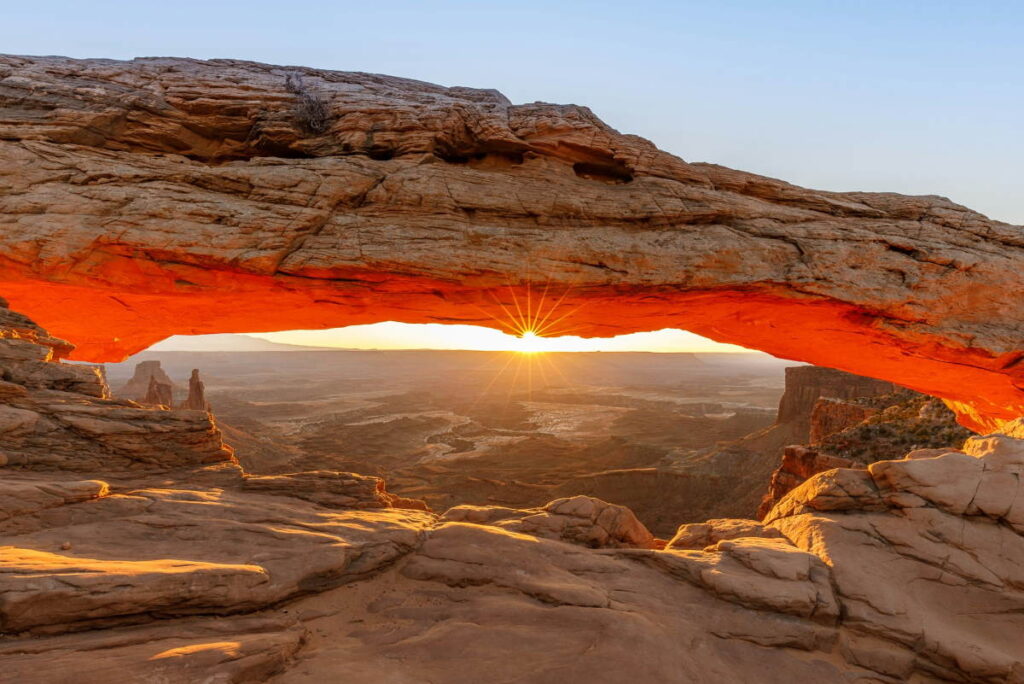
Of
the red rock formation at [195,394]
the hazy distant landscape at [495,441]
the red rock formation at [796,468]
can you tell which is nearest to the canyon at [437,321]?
the red rock formation at [796,468]

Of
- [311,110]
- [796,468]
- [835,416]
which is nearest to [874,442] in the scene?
[796,468]

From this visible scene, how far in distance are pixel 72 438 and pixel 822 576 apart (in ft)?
49.6

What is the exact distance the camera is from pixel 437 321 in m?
15.7

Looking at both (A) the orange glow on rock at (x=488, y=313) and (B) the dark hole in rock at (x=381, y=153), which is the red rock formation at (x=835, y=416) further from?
(B) the dark hole in rock at (x=381, y=153)

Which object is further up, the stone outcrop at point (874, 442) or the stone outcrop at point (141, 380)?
the stone outcrop at point (874, 442)

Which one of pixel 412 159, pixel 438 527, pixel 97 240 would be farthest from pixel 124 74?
pixel 438 527

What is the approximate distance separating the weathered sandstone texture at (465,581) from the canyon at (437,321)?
5 centimetres

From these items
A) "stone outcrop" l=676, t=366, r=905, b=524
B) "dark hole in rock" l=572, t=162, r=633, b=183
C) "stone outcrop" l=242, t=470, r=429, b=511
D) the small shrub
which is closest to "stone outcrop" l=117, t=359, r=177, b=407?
the small shrub

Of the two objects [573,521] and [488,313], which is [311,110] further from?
[573,521]

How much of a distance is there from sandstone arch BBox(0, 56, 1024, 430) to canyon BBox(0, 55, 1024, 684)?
81 mm

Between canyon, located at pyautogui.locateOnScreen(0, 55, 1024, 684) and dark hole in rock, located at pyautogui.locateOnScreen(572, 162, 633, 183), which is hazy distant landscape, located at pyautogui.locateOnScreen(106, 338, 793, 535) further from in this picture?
dark hole in rock, located at pyautogui.locateOnScreen(572, 162, 633, 183)

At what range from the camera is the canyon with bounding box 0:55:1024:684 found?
22.2ft

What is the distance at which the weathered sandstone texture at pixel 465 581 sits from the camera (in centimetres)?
595

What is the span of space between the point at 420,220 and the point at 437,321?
475 cm
